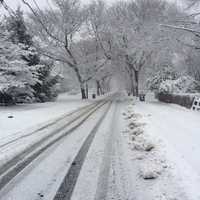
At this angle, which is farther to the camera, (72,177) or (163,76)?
(163,76)

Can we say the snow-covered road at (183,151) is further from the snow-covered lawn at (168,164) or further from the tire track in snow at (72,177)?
the tire track in snow at (72,177)

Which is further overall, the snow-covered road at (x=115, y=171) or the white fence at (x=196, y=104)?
the white fence at (x=196, y=104)

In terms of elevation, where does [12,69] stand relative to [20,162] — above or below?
above

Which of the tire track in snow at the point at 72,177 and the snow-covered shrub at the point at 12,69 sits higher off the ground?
the snow-covered shrub at the point at 12,69

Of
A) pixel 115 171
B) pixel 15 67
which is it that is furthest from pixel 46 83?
pixel 115 171

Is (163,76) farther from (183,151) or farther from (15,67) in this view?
(183,151)

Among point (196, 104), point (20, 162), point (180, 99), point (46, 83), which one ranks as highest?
point (46, 83)

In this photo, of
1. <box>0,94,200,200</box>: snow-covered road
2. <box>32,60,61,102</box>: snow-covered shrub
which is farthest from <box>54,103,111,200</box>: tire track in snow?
<box>32,60,61,102</box>: snow-covered shrub

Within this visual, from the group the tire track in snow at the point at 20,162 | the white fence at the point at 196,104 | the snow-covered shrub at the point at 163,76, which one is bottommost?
the tire track in snow at the point at 20,162

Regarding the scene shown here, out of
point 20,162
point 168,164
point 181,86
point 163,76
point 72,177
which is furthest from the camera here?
point 163,76

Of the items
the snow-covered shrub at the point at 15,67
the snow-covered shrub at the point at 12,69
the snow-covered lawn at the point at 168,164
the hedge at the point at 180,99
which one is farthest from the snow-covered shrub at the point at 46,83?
the snow-covered lawn at the point at 168,164

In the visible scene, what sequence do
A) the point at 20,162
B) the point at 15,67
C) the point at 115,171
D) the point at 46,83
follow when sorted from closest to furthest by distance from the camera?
1. the point at 115,171
2. the point at 20,162
3. the point at 15,67
4. the point at 46,83

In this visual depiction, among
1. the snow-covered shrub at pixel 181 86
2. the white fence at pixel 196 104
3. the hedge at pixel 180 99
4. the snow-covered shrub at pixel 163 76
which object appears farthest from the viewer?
the snow-covered shrub at pixel 163 76

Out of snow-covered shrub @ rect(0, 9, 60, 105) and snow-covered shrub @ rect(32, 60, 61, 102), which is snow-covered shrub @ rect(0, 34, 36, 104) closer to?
snow-covered shrub @ rect(0, 9, 60, 105)
